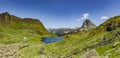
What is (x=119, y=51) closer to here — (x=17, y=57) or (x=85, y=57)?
(x=85, y=57)

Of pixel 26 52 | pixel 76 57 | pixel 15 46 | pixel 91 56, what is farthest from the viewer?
pixel 76 57

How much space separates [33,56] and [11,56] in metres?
4.69

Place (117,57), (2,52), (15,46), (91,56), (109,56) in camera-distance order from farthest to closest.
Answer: (15,46) → (2,52) → (109,56) → (117,57) → (91,56)

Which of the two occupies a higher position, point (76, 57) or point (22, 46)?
point (22, 46)

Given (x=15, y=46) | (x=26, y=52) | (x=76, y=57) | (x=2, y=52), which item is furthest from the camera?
(x=76, y=57)

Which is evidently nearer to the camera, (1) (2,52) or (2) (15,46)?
(1) (2,52)

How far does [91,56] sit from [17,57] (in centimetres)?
1665

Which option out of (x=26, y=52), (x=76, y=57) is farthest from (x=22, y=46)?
(x=76, y=57)

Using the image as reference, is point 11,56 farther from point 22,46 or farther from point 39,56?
point 22,46

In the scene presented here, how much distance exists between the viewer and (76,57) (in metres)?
55.5

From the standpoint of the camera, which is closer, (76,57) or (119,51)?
(119,51)

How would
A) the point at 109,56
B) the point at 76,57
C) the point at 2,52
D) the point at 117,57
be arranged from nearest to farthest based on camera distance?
the point at 117,57 < the point at 109,56 < the point at 2,52 < the point at 76,57

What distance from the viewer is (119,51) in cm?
3984

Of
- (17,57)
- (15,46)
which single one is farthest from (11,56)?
(15,46)
